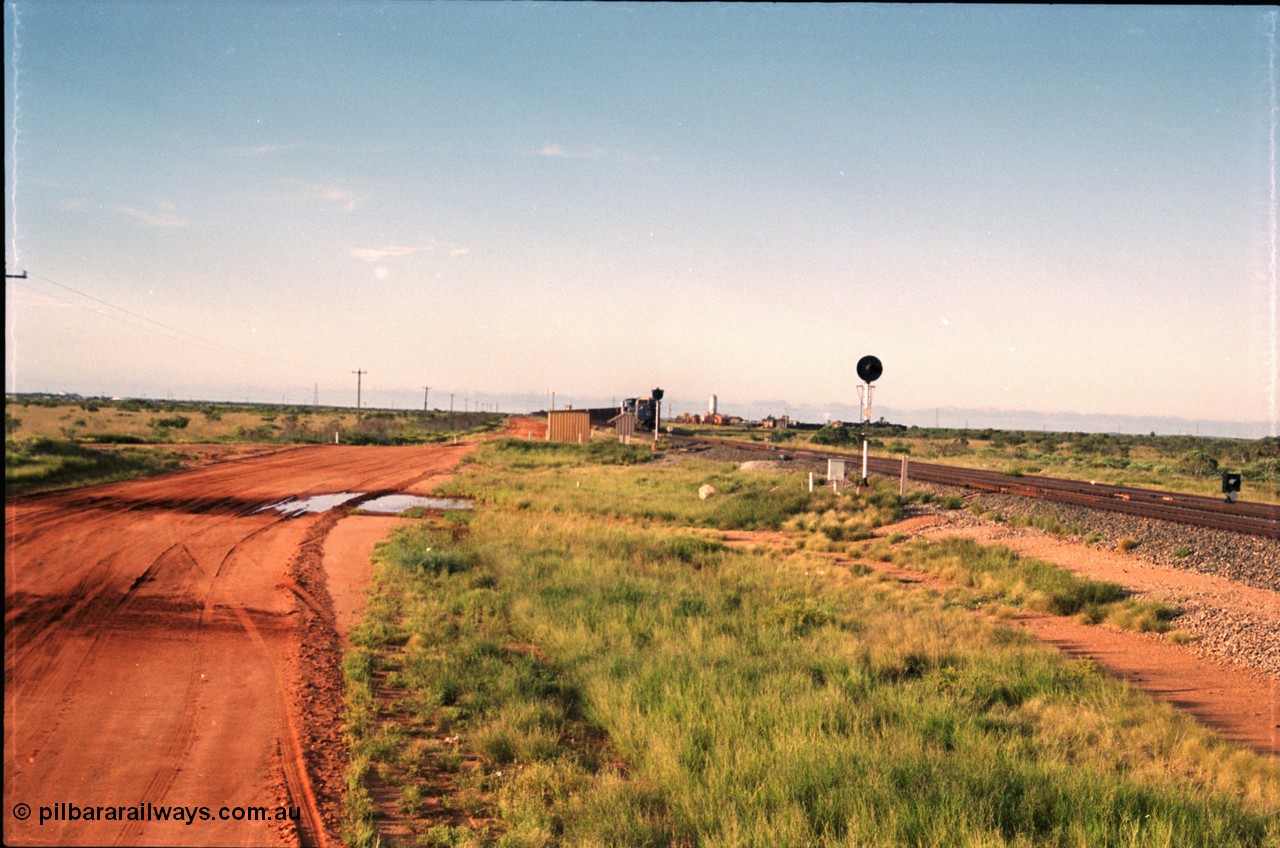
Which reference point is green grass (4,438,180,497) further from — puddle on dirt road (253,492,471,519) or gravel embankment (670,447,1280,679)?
gravel embankment (670,447,1280,679)

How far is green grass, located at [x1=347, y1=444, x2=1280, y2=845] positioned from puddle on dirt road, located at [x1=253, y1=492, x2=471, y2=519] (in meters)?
9.25

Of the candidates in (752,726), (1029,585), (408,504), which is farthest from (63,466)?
(1029,585)

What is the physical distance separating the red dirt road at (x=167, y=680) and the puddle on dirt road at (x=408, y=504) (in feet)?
19.5

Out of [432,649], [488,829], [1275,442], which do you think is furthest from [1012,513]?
[1275,442]

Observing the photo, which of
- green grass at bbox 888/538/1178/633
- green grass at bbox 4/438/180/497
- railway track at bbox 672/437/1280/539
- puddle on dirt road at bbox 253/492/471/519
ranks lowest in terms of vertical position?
green grass at bbox 888/538/1178/633

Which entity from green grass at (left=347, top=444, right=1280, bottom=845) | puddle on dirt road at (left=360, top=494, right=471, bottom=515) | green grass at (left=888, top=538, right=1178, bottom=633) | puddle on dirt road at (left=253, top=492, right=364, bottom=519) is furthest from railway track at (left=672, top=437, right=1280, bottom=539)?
puddle on dirt road at (left=253, top=492, right=364, bottom=519)

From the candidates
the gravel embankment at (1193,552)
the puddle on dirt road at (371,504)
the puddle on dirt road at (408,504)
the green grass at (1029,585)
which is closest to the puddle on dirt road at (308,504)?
the puddle on dirt road at (371,504)

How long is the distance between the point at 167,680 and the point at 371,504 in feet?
55.2

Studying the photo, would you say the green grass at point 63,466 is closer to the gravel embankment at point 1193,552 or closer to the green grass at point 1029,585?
the green grass at point 1029,585

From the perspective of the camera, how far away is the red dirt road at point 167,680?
5.43 m

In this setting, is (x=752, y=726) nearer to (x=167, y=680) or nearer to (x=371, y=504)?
(x=167, y=680)

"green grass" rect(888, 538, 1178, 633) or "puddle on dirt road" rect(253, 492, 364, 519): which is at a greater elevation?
"puddle on dirt road" rect(253, 492, 364, 519)

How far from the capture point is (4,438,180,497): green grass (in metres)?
21.8

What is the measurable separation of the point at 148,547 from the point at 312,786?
1114cm
